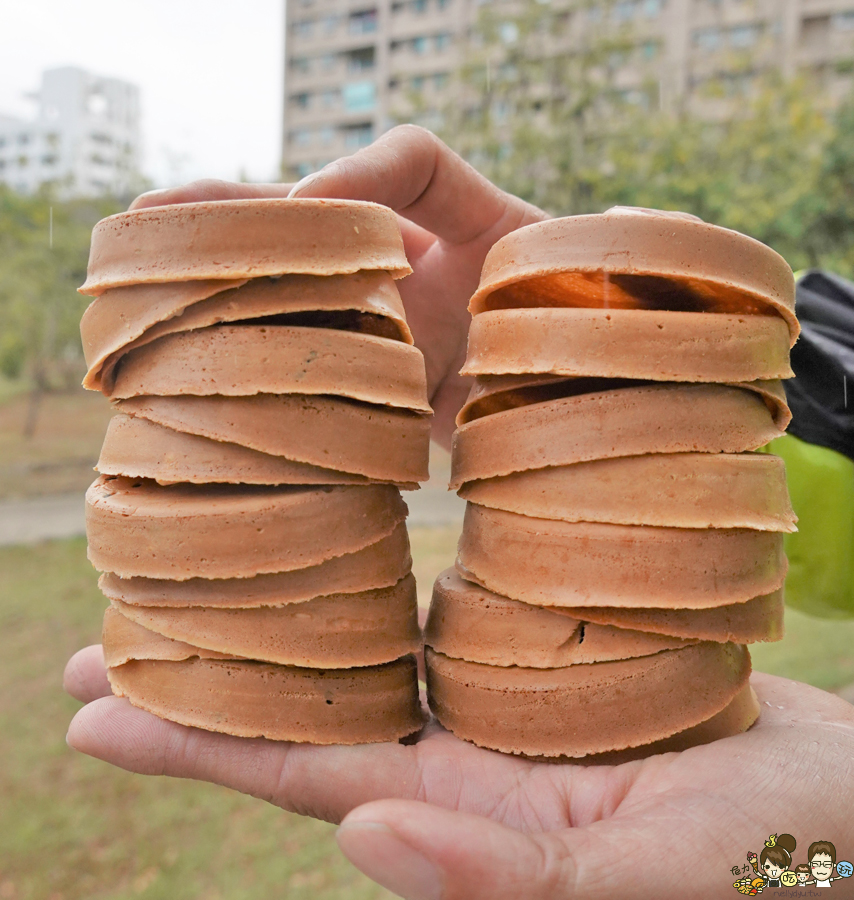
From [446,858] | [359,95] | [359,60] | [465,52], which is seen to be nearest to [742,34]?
[465,52]

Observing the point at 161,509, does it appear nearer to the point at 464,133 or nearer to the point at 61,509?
the point at 61,509

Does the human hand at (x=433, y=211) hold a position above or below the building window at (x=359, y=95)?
below

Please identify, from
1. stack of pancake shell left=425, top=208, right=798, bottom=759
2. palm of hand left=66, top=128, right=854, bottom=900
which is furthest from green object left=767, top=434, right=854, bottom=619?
stack of pancake shell left=425, top=208, right=798, bottom=759

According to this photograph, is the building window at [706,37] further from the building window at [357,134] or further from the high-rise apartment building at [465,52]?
the building window at [357,134]

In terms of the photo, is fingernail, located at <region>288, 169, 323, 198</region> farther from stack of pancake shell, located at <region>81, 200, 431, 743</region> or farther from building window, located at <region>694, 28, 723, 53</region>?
building window, located at <region>694, 28, 723, 53</region>

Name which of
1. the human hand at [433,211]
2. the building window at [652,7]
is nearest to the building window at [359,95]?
the building window at [652,7]

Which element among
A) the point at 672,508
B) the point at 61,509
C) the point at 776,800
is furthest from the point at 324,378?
the point at 61,509
